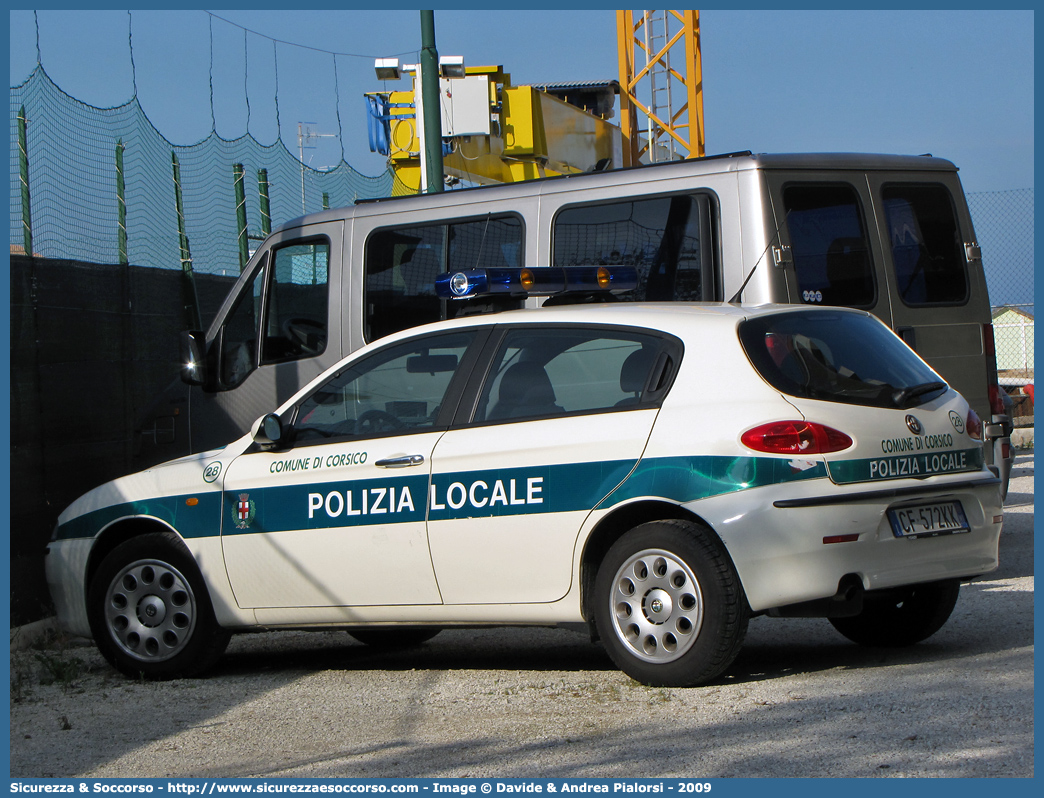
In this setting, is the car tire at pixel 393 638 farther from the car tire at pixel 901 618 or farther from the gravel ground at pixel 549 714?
the car tire at pixel 901 618

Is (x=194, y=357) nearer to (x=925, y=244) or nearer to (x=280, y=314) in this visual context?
(x=280, y=314)

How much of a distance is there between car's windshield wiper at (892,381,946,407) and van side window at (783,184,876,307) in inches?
75.2

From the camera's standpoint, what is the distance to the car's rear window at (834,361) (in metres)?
5.59

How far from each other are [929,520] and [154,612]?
3.70 m

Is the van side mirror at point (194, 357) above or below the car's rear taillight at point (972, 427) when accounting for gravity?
above

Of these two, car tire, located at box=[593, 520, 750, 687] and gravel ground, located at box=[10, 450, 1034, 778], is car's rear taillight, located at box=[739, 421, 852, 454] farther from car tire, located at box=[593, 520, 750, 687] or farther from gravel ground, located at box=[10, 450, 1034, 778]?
gravel ground, located at box=[10, 450, 1034, 778]

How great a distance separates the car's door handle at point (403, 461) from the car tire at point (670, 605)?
0.97 meters

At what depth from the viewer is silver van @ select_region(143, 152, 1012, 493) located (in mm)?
7863

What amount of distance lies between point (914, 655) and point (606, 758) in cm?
225

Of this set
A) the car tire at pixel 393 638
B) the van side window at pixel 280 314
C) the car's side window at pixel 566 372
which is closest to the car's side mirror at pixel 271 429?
the car's side window at pixel 566 372

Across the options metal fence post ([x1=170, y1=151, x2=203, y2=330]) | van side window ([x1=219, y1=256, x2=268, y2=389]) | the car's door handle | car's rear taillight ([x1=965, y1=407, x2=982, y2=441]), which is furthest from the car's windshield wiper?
metal fence post ([x1=170, y1=151, x2=203, y2=330])

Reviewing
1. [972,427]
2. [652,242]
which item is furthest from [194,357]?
[972,427]

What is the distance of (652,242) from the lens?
8109 millimetres

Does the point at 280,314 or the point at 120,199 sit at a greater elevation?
the point at 120,199
